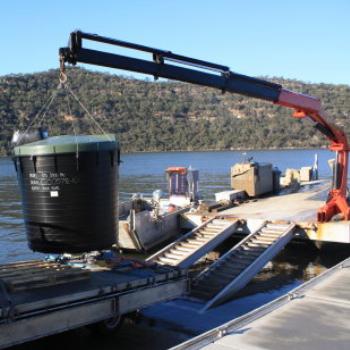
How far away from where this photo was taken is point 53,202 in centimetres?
794

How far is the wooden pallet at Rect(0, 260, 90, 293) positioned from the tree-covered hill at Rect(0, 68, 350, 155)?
94039 millimetres

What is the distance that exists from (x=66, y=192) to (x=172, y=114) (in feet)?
438

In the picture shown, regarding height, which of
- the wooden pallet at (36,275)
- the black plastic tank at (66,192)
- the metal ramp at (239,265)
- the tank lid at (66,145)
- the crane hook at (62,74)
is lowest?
the metal ramp at (239,265)

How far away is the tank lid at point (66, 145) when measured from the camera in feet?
25.9

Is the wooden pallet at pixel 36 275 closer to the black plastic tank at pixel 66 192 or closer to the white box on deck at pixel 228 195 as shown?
the black plastic tank at pixel 66 192

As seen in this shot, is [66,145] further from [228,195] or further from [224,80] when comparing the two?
[228,195]

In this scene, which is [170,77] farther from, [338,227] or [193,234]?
[338,227]

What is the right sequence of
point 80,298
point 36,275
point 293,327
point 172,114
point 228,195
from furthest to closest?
point 172,114
point 228,195
point 36,275
point 80,298
point 293,327

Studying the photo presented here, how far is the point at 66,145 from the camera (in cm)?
789

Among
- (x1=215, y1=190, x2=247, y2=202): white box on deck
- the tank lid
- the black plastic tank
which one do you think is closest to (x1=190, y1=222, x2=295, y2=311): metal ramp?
the black plastic tank

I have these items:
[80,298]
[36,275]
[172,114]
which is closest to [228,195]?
[36,275]

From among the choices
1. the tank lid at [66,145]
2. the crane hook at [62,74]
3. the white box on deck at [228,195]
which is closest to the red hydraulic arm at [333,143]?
the white box on deck at [228,195]

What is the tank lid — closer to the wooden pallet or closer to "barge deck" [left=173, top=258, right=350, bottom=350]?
the wooden pallet

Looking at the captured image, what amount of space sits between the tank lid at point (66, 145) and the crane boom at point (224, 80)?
1270 mm
